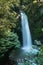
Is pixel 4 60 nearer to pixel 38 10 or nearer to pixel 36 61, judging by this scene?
pixel 36 61

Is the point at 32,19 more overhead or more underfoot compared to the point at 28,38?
more overhead

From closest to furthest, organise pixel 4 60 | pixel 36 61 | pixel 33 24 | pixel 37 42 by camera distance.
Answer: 1. pixel 36 61
2. pixel 4 60
3. pixel 37 42
4. pixel 33 24

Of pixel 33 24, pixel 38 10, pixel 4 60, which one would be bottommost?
pixel 4 60

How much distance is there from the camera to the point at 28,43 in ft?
52.8

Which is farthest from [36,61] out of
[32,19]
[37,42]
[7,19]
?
[32,19]

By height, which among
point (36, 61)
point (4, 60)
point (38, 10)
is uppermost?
point (38, 10)

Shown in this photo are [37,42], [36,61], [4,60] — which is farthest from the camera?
[37,42]

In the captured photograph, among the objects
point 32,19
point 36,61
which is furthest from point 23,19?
point 36,61

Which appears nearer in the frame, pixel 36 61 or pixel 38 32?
pixel 36 61

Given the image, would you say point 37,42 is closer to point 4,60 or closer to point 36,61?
point 4,60

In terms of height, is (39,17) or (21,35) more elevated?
(39,17)

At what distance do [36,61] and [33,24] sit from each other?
1231cm

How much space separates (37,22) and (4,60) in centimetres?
741

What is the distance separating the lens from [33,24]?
54.2ft
